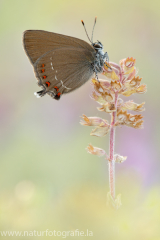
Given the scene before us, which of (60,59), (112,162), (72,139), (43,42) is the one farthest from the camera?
(72,139)

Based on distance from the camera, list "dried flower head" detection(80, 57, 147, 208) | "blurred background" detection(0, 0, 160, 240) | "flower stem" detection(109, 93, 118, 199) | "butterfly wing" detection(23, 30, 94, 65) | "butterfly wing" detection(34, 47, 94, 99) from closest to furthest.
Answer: "blurred background" detection(0, 0, 160, 240), "flower stem" detection(109, 93, 118, 199), "dried flower head" detection(80, 57, 147, 208), "butterfly wing" detection(23, 30, 94, 65), "butterfly wing" detection(34, 47, 94, 99)

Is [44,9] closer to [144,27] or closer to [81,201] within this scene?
[144,27]

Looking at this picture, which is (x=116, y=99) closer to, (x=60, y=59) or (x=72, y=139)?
(x=60, y=59)

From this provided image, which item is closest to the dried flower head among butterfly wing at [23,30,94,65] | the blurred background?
the blurred background

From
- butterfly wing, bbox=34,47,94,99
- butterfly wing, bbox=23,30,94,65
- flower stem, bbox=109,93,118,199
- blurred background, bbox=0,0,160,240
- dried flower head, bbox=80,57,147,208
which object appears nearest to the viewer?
blurred background, bbox=0,0,160,240

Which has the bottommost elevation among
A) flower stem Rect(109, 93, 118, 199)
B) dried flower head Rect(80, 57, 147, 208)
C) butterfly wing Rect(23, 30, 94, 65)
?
flower stem Rect(109, 93, 118, 199)

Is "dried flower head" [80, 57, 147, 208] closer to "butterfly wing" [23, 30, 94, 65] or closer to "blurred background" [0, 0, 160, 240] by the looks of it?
"blurred background" [0, 0, 160, 240]

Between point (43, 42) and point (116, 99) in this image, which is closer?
point (116, 99)

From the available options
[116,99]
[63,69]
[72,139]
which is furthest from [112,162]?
[72,139]
